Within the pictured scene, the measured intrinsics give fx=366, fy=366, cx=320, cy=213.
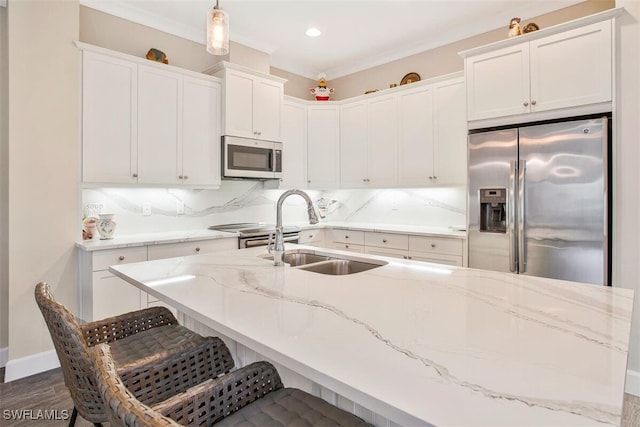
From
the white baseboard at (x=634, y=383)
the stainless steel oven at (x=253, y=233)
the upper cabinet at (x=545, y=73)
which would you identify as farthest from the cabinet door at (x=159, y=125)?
the white baseboard at (x=634, y=383)

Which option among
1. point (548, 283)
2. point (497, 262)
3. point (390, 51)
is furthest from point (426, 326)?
point (390, 51)

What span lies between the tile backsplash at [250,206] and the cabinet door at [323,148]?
46 cm

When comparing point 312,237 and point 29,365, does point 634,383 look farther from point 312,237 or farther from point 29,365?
point 29,365

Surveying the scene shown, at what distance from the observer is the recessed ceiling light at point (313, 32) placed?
3.71 meters

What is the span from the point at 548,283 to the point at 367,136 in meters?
3.04

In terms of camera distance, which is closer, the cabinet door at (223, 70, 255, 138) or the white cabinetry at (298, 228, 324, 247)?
the cabinet door at (223, 70, 255, 138)

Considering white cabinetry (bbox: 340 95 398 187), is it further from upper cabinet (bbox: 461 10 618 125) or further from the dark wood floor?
the dark wood floor

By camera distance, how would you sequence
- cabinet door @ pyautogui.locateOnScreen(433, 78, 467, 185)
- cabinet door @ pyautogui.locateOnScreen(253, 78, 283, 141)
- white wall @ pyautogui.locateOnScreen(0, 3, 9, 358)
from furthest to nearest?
cabinet door @ pyautogui.locateOnScreen(253, 78, 283, 141), cabinet door @ pyautogui.locateOnScreen(433, 78, 467, 185), white wall @ pyautogui.locateOnScreen(0, 3, 9, 358)

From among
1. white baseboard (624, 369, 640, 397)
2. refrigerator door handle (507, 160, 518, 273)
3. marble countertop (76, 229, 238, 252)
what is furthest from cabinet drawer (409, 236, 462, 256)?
marble countertop (76, 229, 238, 252)

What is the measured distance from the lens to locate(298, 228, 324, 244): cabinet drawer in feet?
13.5

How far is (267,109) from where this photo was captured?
13.0 ft

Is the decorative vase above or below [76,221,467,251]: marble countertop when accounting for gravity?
above

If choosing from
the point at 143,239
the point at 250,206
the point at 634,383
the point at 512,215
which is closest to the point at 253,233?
the point at 250,206

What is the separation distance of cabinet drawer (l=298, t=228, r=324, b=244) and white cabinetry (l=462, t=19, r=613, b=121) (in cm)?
203
